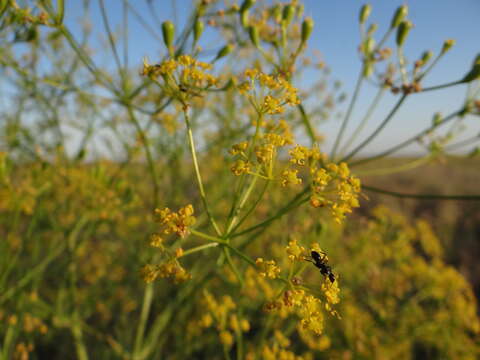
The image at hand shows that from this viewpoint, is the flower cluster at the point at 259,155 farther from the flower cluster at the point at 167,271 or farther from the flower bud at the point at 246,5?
the flower bud at the point at 246,5

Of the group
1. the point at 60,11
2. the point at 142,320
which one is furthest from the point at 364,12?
the point at 142,320

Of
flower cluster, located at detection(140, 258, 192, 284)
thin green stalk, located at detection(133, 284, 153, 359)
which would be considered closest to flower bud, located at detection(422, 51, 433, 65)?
flower cluster, located at detection(140, 258, 192, 284)

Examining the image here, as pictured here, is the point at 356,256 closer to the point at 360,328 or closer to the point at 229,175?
the point at 360,328

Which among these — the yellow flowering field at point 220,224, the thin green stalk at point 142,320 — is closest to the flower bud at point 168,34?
the yellow flowering field at point 220,224

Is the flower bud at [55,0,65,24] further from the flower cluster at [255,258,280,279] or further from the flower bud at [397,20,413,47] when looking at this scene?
the flower bud at [397,20,413,47]

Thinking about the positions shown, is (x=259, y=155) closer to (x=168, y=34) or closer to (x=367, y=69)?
(x=168, y=34)

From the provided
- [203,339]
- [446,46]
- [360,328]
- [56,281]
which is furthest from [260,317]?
[446,46]
